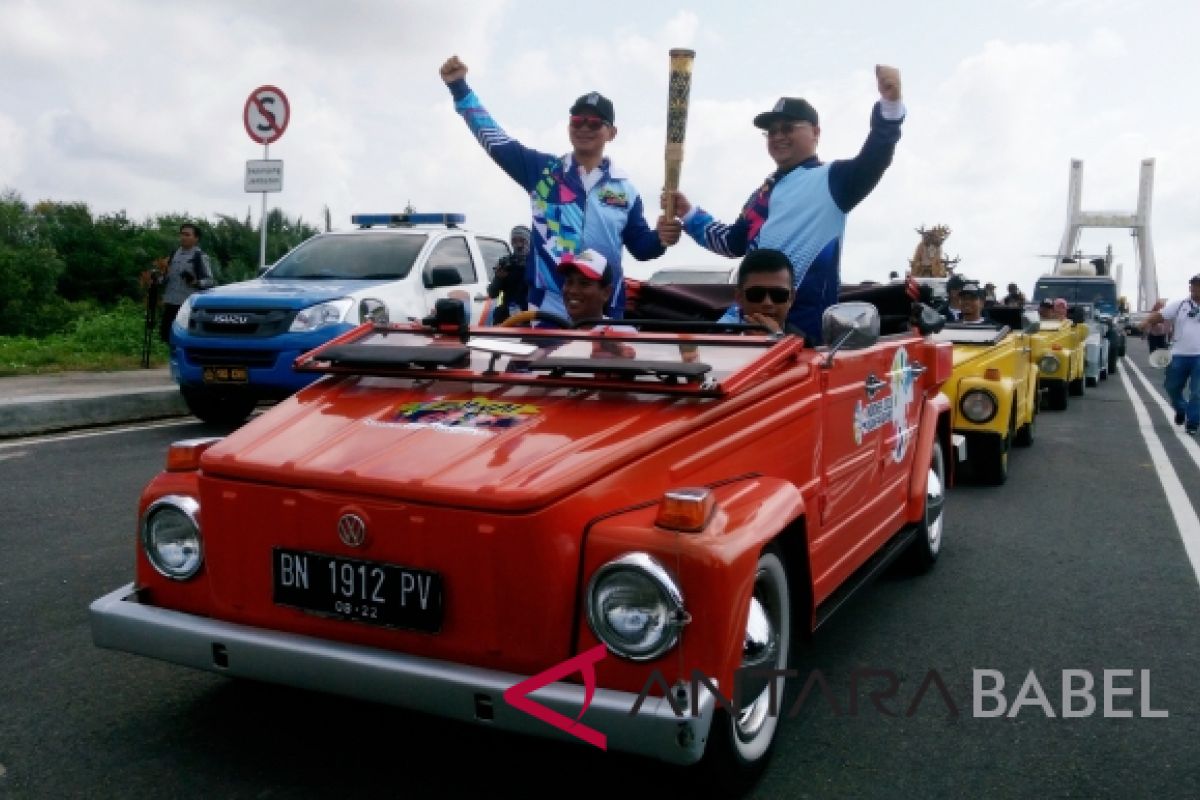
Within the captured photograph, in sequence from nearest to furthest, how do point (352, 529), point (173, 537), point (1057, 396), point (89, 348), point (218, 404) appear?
point (352, 529) → point (173, 537) → point (218, 404) → point (1057, 396) → point (89, 348)

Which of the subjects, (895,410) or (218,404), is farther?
(218,404)

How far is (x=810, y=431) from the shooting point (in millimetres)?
3676

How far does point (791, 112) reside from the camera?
498 centimetres

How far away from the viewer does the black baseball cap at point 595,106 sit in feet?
17.1

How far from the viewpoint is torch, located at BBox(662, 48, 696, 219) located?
4383 mm

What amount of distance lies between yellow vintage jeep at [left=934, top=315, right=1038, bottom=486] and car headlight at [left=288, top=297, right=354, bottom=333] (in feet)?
15.5

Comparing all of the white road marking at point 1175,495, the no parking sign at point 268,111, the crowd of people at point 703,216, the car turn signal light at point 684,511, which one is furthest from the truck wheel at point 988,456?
the no parking sign at point 268,111

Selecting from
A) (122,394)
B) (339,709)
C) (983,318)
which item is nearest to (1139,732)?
(339,709)

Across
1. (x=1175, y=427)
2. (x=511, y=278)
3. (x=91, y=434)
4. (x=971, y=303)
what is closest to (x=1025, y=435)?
(x=971, y=303)

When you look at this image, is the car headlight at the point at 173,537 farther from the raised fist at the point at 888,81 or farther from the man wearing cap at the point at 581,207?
the raised fist at the point at 888,81

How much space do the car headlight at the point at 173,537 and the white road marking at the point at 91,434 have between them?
604 cm

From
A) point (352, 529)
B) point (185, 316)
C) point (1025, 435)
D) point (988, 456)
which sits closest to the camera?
point (352, 529)

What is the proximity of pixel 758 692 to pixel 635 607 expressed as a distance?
0.60 metres

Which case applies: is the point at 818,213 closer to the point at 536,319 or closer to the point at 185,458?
the point at 536,319
